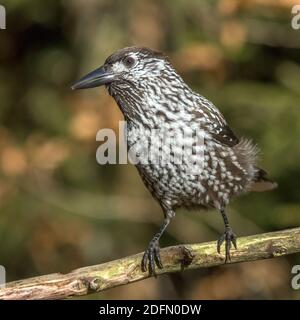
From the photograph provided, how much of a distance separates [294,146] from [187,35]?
6.11 feet

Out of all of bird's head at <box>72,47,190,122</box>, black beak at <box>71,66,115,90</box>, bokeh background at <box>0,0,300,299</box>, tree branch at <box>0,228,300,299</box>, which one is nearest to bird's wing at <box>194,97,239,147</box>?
bird's head at <box>72,47,190,122</box>

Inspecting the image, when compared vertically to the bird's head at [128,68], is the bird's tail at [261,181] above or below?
below

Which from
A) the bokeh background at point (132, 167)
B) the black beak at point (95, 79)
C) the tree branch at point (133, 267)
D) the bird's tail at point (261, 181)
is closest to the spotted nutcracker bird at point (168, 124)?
the black beak at point (95, 79)

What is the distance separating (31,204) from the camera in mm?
9086

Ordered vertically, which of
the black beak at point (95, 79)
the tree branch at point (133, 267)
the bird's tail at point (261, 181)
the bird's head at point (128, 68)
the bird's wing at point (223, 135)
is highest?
the bird's head at point (128, 68)

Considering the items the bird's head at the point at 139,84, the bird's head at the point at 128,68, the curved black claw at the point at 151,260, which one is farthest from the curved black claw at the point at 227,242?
the bird's head at the point at 128,68

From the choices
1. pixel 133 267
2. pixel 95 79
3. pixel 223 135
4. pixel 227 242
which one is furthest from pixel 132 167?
pixel 133 267

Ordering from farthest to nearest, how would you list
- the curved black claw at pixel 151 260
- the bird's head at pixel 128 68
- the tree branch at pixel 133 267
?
the bird's head at pixel 128 68, the curved black claw at pixel 151 260, the tree branch at pixel 133 267

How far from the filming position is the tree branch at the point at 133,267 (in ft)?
16.9

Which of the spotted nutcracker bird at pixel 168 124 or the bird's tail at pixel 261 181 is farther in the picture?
the bird's tail at pixel 261 181

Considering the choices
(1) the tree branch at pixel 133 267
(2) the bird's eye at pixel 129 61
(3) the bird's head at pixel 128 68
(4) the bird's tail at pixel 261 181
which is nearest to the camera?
(1) the tree branch at pixel 133 267

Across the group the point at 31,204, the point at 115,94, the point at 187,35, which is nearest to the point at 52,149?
the point at 31,204

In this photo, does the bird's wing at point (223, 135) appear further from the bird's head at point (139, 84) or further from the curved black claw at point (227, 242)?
the curved black claw at point (227, 242)
